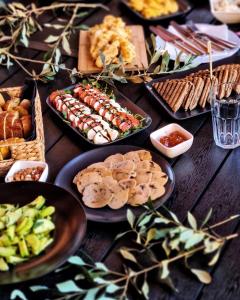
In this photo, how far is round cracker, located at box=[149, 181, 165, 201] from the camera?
149 cm

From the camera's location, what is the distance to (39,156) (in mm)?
1658

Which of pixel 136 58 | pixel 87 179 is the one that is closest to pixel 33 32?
pixel 136 58

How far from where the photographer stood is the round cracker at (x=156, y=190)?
149 cm

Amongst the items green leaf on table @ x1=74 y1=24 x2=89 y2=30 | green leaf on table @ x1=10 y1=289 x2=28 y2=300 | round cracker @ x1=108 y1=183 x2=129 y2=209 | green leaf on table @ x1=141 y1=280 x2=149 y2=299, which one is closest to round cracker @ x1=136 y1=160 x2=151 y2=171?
round cracker @ x1=108 y1=183 x2=129 y2=209

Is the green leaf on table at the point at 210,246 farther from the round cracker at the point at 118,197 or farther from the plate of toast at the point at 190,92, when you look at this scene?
the plate of toast at the point at 190,92

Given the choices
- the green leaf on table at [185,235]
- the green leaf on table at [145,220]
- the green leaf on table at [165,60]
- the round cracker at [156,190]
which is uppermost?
the green leaf on table at [165,60]

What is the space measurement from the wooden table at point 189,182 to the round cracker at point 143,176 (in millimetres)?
92

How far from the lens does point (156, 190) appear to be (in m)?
1.51

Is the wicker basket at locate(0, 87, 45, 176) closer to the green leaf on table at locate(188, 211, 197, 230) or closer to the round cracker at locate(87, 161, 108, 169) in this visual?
the round cracker at locate(87, 161, 108, 169)

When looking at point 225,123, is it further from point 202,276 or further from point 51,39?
point 51,39

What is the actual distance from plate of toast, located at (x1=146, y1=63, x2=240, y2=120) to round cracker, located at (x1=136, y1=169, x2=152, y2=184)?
36 centimetres

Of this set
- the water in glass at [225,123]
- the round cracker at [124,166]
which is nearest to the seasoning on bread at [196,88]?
the water in glass at [225,123]

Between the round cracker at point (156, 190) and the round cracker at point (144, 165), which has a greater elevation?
the round cracker at point (144, 165)

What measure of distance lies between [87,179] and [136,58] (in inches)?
32.5
